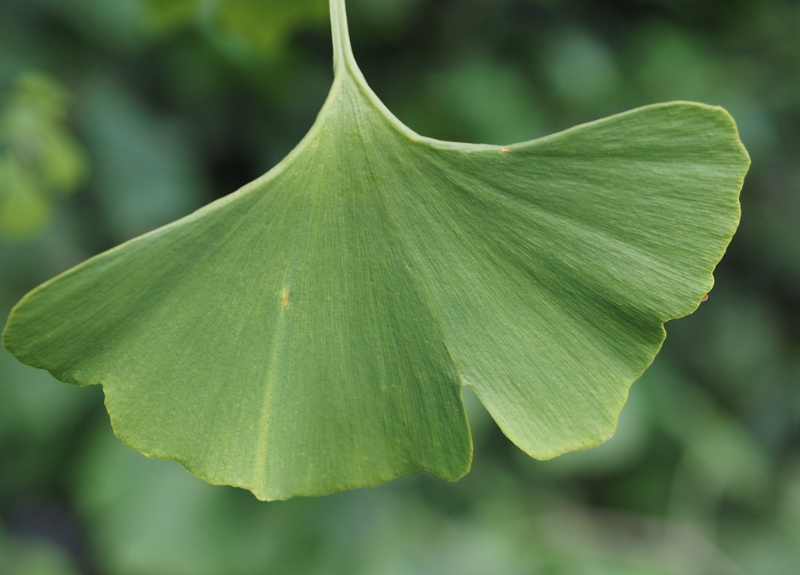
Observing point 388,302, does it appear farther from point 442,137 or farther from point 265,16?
point 442,137

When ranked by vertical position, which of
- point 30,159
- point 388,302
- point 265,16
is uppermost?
point 265,16

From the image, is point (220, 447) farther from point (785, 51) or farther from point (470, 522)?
point (785, 51)

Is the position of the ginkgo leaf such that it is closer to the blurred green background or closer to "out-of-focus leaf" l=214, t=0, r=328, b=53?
"out-of-focus leaf" l=214, t=0, r=328, b=53

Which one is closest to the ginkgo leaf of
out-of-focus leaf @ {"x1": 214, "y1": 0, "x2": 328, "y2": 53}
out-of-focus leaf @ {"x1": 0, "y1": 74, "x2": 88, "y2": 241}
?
out-of-focus leaf @ {"x1": 214, "y1": 0, "x2": 328, "y2": 53}

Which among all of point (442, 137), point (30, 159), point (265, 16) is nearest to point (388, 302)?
point (265, 16)

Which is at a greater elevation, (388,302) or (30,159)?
(388,302)

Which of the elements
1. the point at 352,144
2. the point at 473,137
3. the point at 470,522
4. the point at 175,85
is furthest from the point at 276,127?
the point at 352,144

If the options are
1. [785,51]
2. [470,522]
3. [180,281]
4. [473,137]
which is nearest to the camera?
[180,281]
